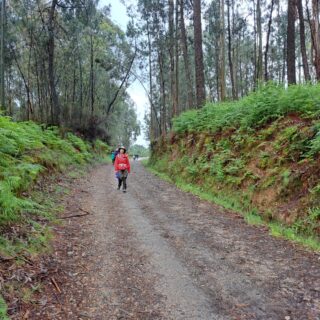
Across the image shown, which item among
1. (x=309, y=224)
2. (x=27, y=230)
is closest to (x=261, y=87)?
(x=309, y=224)

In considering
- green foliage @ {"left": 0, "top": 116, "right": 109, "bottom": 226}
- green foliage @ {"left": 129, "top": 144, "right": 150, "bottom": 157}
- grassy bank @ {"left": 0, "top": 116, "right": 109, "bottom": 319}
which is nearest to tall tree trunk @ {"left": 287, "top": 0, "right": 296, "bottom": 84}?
grassy bank @ {"left": 0, "top": 116, "right": 109, "bottom": 319}

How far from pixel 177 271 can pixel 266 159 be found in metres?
5.12

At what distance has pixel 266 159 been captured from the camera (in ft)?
29.4

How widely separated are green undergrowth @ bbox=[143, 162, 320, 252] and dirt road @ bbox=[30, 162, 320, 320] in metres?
0.25

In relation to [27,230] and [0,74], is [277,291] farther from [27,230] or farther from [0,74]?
[0,74]

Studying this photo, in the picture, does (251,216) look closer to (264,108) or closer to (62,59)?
(264,108)

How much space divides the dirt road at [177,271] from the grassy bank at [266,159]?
2.63 feet

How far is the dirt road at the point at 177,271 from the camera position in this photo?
3.88 m

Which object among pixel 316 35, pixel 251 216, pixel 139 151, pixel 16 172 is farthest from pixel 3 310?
pixel 139 151

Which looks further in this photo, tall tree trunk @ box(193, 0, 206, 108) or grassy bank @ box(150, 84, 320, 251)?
tall tree trunk @ box(193, 0, 206, 108)

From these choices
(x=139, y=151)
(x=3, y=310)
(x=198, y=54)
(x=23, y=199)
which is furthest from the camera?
(x=139, y=151)

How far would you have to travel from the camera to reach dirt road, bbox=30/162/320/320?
388 centimetres

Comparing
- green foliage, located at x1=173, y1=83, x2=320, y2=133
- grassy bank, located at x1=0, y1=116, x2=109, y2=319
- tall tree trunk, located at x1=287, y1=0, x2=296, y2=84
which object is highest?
tall tree trunk, located at x1=287, y1=0, x2=296, y2=84

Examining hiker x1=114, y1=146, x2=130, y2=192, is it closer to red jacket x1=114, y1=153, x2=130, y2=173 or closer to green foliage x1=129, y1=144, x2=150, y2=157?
red jacket x1=114, y1=153, x2=130, y2=173
